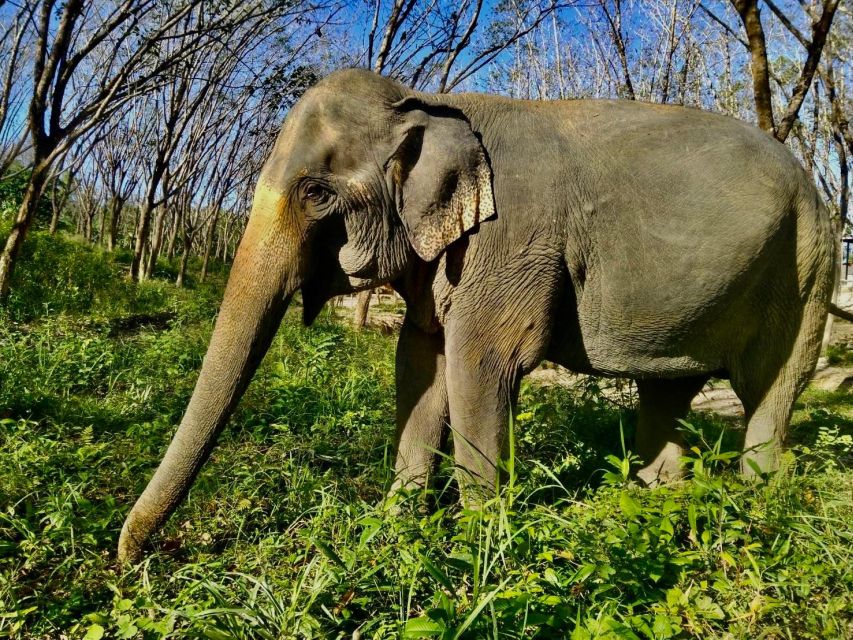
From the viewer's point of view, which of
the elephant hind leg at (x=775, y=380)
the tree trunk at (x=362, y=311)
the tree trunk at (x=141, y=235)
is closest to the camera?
the elephant hind leg at (x=775, y=380)

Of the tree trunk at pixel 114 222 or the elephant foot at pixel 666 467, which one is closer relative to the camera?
the elephant foot at pixel 666 467

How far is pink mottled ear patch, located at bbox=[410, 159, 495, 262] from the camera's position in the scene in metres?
2.71

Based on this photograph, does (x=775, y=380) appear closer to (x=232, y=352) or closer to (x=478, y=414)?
(x=478, y=414)

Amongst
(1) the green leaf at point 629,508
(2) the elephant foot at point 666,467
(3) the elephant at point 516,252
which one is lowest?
(2) the elephant foot at point 666,467

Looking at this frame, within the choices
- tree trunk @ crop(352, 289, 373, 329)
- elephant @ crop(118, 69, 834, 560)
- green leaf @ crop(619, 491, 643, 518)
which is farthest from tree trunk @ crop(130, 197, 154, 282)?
green leaf @ crop(619, 491, 643, 518)

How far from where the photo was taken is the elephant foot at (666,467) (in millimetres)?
3793

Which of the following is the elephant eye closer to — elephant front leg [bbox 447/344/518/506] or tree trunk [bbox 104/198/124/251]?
elephant front leg [bbox 447/344/518/506]

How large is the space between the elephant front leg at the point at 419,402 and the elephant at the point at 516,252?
0.04ft

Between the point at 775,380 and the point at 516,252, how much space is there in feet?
4.98

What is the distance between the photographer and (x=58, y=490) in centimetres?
294

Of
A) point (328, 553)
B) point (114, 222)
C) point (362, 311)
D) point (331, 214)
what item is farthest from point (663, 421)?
point (114, 222)

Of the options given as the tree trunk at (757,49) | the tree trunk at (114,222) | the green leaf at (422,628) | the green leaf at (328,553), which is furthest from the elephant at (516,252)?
the tree trunk at (114,222)

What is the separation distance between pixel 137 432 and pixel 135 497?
0.82 meters

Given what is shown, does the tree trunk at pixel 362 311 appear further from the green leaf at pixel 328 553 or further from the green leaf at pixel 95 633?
the green leaf at pixel 95 633
